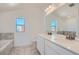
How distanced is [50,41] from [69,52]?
0.51m

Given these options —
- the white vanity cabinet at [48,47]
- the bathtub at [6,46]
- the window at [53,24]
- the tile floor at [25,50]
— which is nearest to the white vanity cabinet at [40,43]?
the white vanity cabinet at [48,47]

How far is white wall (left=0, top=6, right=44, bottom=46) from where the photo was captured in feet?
6.49

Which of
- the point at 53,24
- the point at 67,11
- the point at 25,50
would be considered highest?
the point at 67,11

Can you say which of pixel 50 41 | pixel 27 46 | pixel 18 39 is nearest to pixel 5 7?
pixel 18 39

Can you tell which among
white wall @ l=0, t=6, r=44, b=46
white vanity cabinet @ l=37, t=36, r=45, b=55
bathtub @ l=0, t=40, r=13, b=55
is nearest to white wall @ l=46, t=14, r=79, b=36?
white wall @ l=0, t=6, r=44, b=46

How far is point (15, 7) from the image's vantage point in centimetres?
192

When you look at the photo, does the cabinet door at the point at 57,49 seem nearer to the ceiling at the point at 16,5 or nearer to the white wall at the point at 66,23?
the white wall at the point at 66,23

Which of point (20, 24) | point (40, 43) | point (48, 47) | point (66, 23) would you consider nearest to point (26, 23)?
point (20, 24)

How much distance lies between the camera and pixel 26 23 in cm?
201

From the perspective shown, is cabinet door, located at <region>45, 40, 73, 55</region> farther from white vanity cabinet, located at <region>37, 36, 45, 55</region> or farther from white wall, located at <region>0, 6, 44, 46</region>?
→ white wall, located at <region>0, 6, 44, 46</region>

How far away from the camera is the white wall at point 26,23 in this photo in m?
1.98

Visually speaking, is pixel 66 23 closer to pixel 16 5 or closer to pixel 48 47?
pixel 48 47

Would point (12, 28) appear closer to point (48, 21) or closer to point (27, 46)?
point (27, 46)

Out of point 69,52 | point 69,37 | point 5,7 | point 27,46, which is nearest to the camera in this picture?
point 69,52
